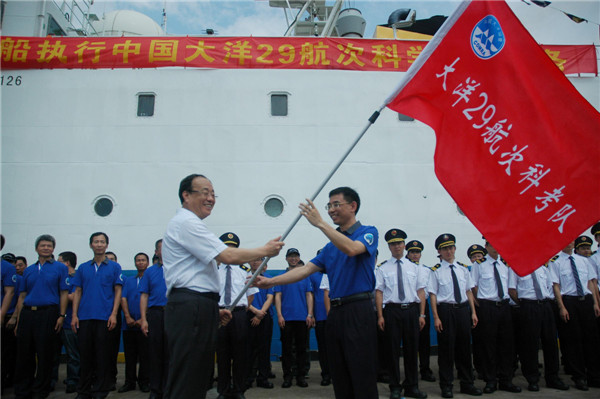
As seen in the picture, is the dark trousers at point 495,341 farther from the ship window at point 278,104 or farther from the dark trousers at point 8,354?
the dark trousers at point 8,354

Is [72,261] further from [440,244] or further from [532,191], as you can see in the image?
[532,191]

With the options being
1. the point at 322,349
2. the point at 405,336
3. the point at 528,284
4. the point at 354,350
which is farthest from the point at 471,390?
the point at 354,350

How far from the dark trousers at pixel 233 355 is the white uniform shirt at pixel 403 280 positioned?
1.74 m

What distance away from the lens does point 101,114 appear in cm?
759

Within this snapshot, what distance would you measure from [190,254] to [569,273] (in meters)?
5.35

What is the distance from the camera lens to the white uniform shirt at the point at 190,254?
2479 mm

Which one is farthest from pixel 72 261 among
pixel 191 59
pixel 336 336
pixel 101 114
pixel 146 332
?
pixel 336 336

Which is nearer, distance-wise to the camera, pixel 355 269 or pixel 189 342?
pixel 189 342

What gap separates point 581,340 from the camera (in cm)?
552

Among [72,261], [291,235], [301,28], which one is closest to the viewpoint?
[72,261]

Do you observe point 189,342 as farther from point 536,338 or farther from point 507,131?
point 536,338

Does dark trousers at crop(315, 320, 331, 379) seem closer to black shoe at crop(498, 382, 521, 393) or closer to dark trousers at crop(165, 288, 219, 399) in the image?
black shoe at crop(498, 382, 521, 393)

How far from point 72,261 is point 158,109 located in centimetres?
300

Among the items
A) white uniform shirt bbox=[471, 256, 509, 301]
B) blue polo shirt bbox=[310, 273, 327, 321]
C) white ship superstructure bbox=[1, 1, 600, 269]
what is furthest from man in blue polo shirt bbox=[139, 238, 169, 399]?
white uniform shirt bbox=[471, 256, 509, 301]
